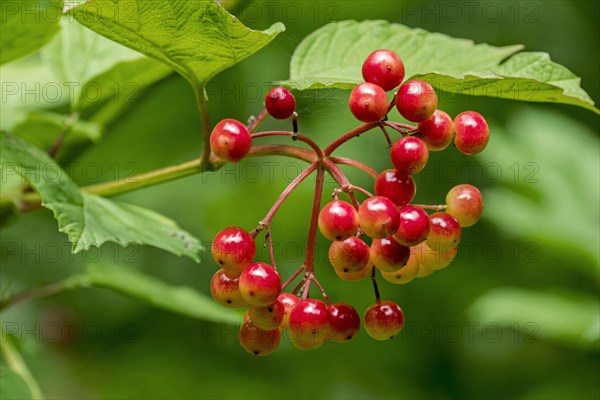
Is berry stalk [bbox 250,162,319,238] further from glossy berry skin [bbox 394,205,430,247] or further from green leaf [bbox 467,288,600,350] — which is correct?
green leaf [bbox 467,288,600,350]

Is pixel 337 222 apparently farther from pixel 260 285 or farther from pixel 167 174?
pixel 167 174

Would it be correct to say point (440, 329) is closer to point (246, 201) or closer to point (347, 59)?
point (246, 201)

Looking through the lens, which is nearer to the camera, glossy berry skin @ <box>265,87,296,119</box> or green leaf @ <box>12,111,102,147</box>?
glossy berry skin @ <box>265,87,296,119</box>

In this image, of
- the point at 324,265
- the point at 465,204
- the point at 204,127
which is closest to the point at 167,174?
the point at 204,127

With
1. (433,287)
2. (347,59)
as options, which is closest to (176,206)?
(433,287)

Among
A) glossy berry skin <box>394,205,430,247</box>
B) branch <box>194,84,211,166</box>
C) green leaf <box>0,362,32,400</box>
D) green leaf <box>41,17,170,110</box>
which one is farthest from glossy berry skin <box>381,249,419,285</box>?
green leaf <box>41,17,170,110</box>

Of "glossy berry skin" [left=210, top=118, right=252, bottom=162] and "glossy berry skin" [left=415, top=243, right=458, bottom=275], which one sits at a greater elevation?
"glossy berry skin" [left=210, top=118, right=252, bottom=162]
